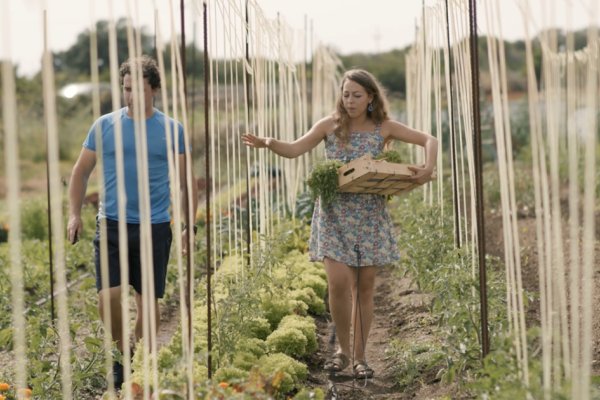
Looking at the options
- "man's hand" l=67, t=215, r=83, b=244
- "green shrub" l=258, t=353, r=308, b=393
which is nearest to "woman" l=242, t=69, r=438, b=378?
"green shrub" l=258, t=353, r=308, b=393

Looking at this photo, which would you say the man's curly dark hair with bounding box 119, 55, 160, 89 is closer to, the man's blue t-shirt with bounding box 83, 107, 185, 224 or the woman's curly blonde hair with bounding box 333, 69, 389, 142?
the man's blue t-shirt with bounding box 83, 107, 185, 224

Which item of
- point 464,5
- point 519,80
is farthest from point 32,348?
point 519,80

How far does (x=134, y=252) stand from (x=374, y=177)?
1246 millimetres

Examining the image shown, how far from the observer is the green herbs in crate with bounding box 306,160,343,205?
4520 millimetres

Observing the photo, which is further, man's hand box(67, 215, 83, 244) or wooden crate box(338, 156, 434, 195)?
man's hand box(67, 215, 83, 244)

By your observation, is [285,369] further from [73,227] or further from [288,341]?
[73,227]

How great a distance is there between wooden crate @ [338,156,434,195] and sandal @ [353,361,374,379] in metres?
0.87

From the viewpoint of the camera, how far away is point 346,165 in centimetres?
443

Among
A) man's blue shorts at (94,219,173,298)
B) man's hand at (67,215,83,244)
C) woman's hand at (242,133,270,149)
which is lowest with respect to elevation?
man's blue shorts at (94,219,173,298)

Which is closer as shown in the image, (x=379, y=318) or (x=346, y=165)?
(x=346, y=165)

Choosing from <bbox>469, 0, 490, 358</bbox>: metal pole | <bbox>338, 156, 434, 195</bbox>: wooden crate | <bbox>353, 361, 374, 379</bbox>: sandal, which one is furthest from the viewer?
<bbox>353, 361, 374, 379</bbox>: sandal

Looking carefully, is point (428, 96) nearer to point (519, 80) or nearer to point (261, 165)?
point (261, 165)

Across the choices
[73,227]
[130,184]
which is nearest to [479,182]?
[130,184]

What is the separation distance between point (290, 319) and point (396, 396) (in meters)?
0.87
